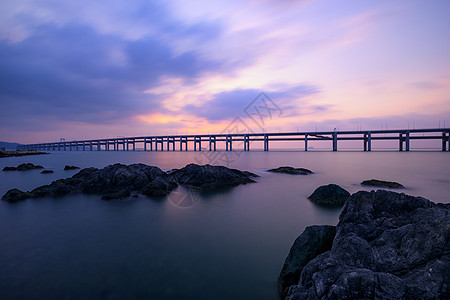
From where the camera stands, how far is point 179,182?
1673 cm

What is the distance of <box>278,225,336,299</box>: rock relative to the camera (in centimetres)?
417

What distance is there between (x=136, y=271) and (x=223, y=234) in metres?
3.23

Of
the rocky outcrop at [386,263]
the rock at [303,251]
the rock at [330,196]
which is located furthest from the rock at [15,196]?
the rock at [330,196]

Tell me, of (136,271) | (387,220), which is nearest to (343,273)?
(387,220)

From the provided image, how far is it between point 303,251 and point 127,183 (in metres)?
12.6

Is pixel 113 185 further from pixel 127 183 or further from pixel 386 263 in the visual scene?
pixel 386 263

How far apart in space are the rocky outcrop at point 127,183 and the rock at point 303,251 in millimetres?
10288

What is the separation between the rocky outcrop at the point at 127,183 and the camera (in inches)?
487

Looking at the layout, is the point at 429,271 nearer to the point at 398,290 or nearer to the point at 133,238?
the point at 398,290

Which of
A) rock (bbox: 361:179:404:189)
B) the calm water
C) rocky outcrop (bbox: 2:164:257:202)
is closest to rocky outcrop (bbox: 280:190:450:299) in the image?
the calm water

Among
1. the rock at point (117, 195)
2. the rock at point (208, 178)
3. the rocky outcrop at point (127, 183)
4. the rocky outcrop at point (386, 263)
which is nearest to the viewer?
the rocky outcrop at point (386, 263)

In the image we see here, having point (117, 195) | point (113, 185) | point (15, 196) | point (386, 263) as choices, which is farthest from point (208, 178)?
point (386, 263)

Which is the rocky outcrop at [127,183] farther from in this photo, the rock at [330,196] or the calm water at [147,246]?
the rock at [330,196]

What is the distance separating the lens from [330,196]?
36.4 ft
